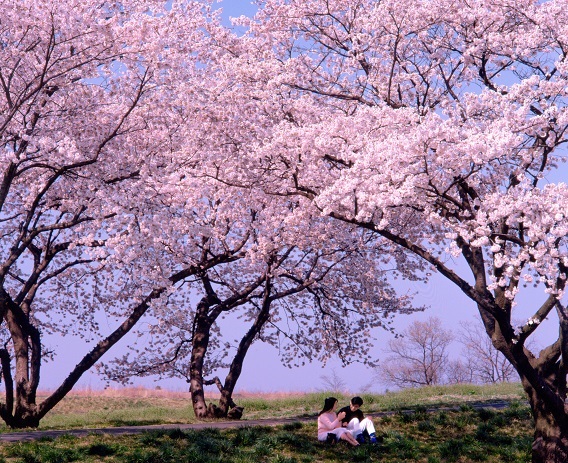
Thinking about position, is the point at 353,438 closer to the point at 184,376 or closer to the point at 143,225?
the point at 143,225

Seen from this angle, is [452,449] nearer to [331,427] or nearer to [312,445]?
[331,427]

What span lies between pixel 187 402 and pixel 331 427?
66.7ft

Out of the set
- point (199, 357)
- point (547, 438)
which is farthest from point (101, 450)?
point (547, 438)

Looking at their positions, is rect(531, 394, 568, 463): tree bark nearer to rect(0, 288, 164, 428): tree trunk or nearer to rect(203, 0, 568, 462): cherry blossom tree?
rect(203, 0, 568, 462): cherry blossom tree

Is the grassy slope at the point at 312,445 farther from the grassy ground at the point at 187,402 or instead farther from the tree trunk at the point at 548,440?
the grassy ground at the point at 187,402

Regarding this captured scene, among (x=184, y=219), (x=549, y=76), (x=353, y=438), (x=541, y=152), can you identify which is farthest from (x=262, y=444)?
(x=549, y=76)

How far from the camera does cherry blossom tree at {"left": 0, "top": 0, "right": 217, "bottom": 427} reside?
16.5 metres

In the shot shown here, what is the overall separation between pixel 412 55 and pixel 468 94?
3.40m

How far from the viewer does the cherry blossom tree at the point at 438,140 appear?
14695 mm

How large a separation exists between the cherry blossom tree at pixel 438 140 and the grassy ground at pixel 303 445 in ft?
6.05

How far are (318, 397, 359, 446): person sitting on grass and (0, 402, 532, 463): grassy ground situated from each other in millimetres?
190

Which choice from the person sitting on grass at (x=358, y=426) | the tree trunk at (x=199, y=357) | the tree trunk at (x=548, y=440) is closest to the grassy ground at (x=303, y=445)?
the person sitting on grass at (x=358, y=426)

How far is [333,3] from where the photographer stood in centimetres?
2009

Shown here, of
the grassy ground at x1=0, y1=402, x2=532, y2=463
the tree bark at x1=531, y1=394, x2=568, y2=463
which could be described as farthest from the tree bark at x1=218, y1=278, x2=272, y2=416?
the tree bark at x1=531, y1=394, x2=568, y2=463
